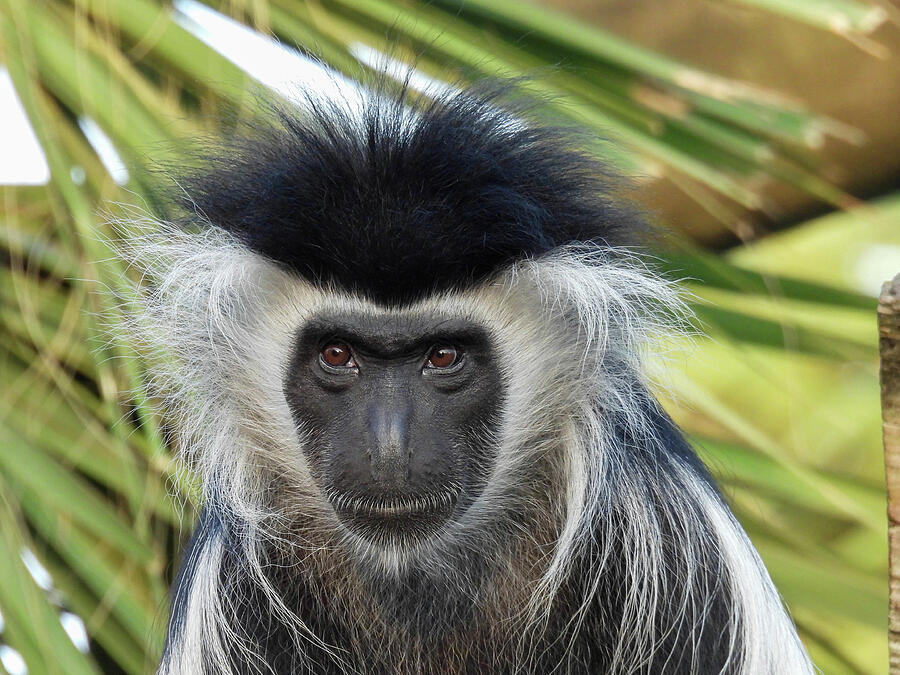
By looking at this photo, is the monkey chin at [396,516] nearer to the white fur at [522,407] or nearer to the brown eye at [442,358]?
the white fur at [522,407]

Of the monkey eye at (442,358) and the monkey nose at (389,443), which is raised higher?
the monkey eye at (442,358)

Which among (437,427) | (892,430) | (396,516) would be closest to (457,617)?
(396,516)

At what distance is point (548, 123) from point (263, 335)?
790mm

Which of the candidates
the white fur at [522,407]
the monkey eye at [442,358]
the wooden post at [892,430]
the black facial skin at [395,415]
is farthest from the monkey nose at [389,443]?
the wooden post at [892,430]

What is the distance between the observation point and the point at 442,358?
218cm

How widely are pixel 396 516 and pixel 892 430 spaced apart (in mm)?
1010

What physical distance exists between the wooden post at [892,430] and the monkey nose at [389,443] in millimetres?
890

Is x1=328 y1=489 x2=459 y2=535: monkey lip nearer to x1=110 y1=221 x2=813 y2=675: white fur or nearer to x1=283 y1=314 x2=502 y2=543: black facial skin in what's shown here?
x1=283 y1=314 x2=502 y2=543: black facial skin

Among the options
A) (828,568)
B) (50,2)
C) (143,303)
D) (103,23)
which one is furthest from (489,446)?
(50,2)

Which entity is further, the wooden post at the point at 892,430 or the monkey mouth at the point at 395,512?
the monkey mouth at the point at 395,512

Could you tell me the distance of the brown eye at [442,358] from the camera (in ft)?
7.11

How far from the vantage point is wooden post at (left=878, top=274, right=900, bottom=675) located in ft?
4.56

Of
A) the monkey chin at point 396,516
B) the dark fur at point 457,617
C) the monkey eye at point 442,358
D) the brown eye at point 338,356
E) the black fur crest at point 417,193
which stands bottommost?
the dark fur at point 457,617

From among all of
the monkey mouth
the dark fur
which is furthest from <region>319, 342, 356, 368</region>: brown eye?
the dark fur
